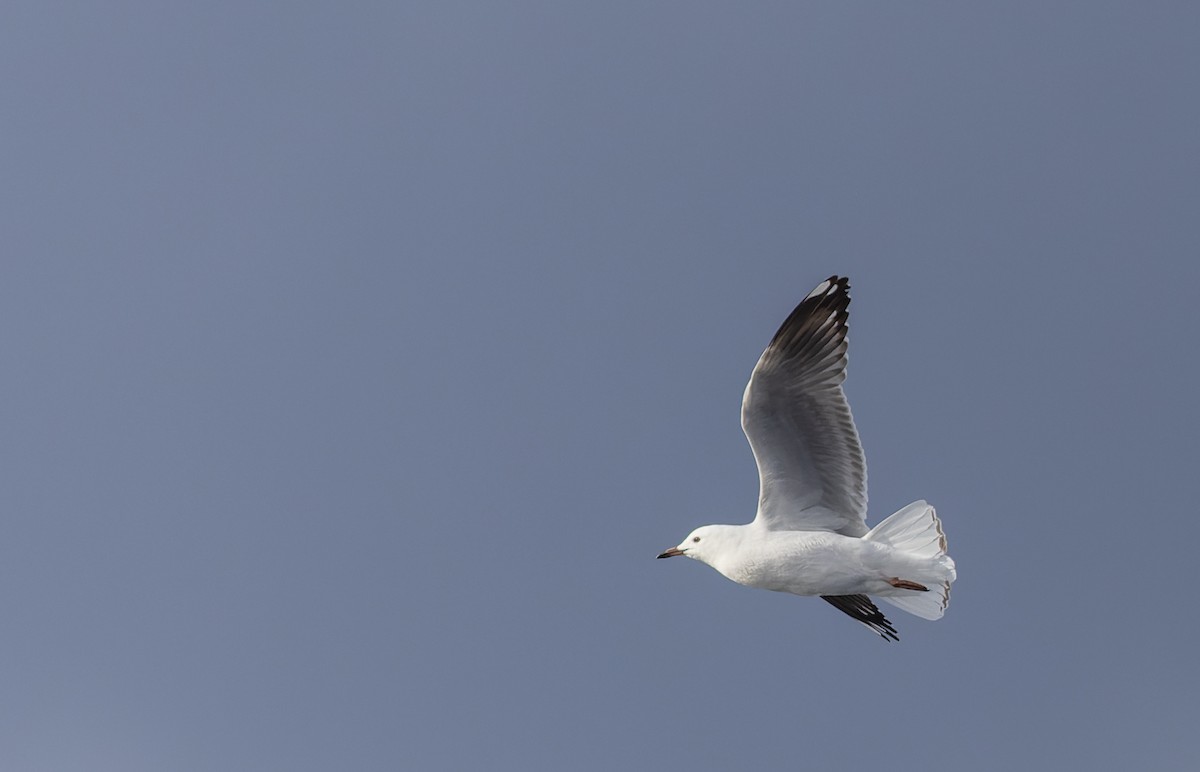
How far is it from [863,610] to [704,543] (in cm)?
217

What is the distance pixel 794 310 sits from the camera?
13.1 metres

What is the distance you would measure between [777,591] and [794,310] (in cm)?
266

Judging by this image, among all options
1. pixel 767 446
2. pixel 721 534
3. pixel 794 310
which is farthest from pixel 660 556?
pixel 794 310

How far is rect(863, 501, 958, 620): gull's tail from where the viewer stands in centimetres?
1365

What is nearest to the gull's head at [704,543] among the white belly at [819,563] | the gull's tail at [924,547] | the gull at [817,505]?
the gull at [817,505]

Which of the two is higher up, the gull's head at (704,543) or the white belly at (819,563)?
the gull's head at (704,543)

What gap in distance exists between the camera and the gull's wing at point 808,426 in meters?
13.0

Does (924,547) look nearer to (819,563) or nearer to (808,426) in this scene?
(819,563)

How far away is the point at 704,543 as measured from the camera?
14328mm

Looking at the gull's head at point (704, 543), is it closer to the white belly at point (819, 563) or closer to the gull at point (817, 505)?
the gull at point (817, 505)

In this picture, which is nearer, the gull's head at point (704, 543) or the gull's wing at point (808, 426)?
the gull's wing at point (808, 426)

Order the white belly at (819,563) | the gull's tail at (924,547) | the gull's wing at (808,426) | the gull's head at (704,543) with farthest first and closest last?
the gull's head at (704,543), the gull's tail at (924,547), the white belly at (819,563), the gull's wing at (808,426)

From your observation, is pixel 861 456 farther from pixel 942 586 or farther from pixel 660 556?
pixel 660 556

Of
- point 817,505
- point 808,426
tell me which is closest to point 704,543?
point 817,505
